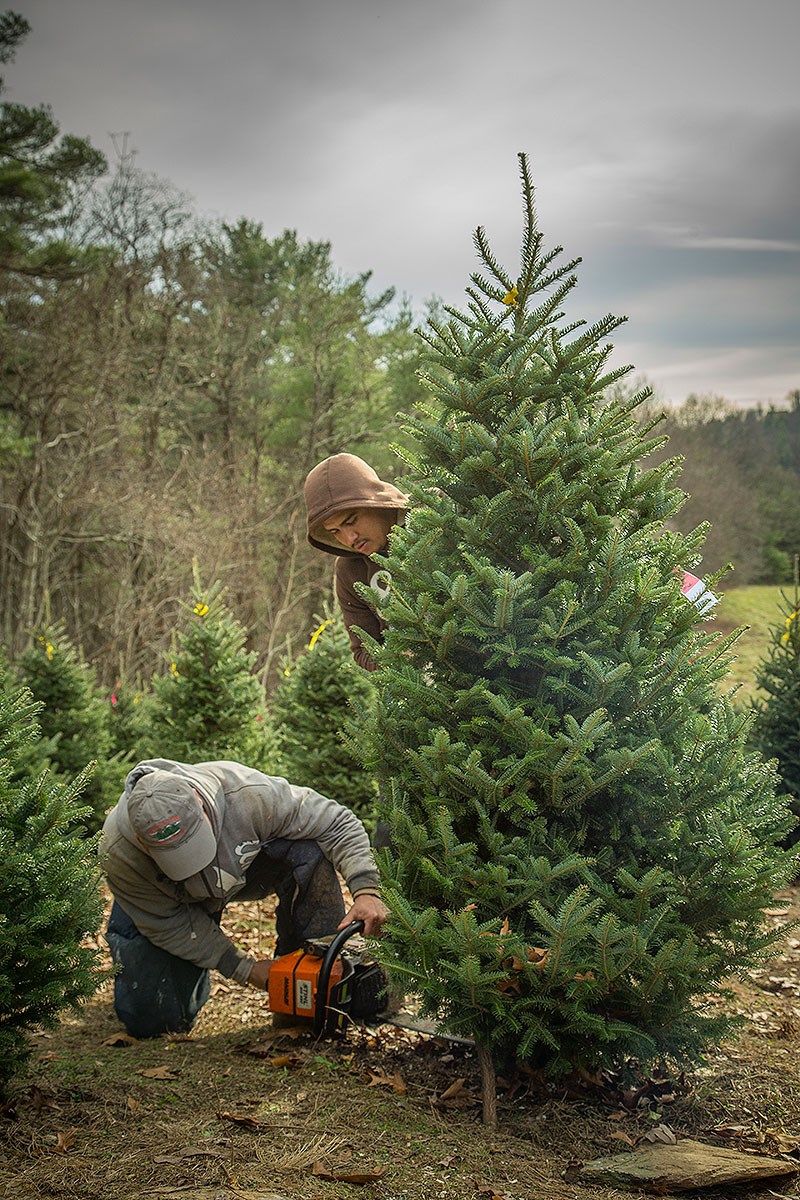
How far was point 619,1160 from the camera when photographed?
107 inches

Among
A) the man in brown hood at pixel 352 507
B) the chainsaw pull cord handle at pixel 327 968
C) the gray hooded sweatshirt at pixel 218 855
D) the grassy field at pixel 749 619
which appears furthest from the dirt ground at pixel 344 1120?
the grassy field at pixel 749 619

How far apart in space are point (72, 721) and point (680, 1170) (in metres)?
6.83

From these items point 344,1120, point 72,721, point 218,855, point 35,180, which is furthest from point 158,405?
point 344,1120

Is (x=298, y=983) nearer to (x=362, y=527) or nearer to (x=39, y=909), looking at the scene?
(x=39, y=909)

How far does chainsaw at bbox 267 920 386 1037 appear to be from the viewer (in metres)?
3.80

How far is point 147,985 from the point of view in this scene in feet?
13.8

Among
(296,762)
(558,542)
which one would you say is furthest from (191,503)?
(558,542)

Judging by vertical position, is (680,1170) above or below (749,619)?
below

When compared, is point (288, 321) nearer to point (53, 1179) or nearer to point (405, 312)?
point (405, 312)

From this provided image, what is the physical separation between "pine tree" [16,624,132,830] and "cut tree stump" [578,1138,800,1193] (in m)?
6.23

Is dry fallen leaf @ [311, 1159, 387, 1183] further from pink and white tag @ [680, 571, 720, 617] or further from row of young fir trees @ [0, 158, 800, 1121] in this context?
pink and white tag @ [680, 571, 720, 617]

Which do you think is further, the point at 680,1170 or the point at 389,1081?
the point at 389,1081

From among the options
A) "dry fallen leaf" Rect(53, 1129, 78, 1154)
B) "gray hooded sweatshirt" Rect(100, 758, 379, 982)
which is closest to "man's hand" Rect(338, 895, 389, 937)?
"gray hooded sweatshirt" Rect(100, 758, 379, 982)

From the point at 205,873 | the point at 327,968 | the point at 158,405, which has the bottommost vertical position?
the point at 327,968
